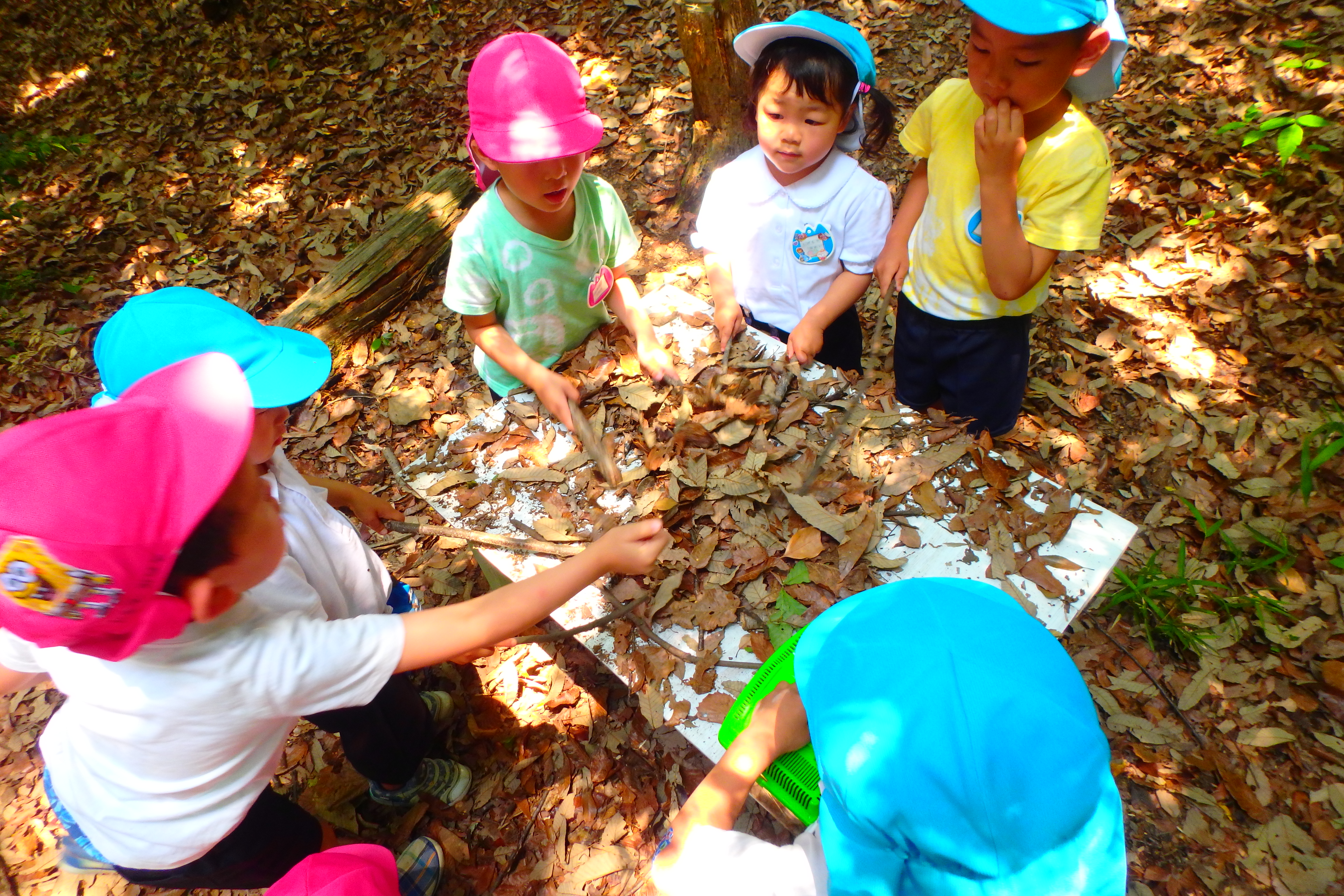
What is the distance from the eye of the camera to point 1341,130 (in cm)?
390

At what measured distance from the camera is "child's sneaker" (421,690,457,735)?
280 centimetres

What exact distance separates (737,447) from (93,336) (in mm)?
4673

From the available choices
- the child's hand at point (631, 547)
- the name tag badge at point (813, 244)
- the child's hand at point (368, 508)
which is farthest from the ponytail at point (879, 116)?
the child's hand at point (368, 508)

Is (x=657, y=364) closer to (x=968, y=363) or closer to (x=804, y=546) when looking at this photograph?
(x=804, y=546)

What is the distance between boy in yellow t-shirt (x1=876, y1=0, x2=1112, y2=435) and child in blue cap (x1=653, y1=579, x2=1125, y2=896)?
1274 mm

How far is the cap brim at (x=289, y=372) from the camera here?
1.61 metres

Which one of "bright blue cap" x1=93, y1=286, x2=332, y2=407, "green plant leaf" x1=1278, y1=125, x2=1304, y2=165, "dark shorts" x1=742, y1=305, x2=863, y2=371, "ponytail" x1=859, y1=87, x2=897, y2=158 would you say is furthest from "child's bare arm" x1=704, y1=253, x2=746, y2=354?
"green plant leaf" x1=1278, y1=125, x2=1304, y2=165

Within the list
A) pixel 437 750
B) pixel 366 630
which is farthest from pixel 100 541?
pixel 437 750

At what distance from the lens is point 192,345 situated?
1613 millimetres

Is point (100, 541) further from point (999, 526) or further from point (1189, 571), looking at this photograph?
point (1189, 571)

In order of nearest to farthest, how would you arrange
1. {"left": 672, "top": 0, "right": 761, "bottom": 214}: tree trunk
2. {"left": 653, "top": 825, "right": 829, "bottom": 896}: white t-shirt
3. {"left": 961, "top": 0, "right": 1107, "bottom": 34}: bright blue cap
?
{"left": 653, "top": 825, "right": 829, "bottom": 896}: white t-shirt → {"left": 961, "top": 0, "right": 1107, "bottom": 34}: bright blue cap → {"left": 672, "top": 0, "right": 761, "bottom": 214}: tree trunk

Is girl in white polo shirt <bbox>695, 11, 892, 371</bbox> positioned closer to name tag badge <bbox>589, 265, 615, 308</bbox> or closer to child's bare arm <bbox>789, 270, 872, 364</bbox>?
child's bare arm <bbox>789, 270, 872, 364</bbox>

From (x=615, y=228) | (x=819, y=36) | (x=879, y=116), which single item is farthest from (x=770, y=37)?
(x=615, y=228)

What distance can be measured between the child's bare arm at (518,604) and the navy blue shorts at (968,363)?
1.38 m
